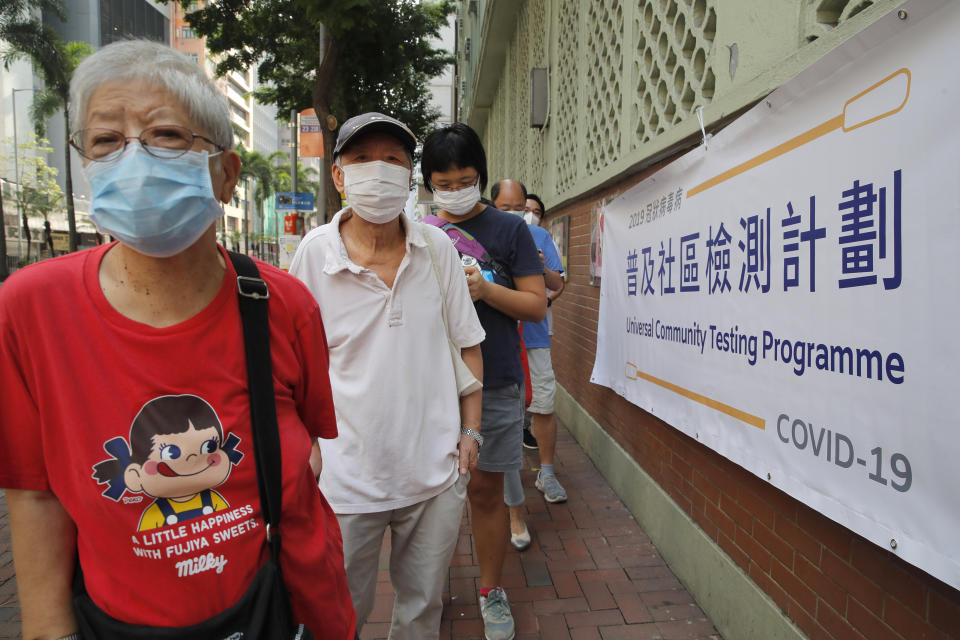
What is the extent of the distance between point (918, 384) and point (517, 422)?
1.63m

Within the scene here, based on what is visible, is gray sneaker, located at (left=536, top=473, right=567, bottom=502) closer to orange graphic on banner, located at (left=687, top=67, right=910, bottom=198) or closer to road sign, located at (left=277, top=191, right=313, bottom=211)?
orange graphic on banner, located at (left=687, top=67, right=910, bottom=198)

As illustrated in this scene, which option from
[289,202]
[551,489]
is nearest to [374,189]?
[551,489]

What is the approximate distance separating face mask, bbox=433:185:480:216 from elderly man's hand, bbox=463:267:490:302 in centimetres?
33

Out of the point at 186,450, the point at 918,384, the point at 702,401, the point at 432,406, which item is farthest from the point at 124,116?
the point at 702,401

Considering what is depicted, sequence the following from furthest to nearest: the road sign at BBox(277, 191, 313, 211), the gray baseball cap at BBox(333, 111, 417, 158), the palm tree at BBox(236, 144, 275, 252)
Result: the palm tree at BBox(236, 144, 275, 252)
the road sign at BBox(277, 191, 313, 211)
the gray baseball cap at BBox(333, 111, 417, 158)

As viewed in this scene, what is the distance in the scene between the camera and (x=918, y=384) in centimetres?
149

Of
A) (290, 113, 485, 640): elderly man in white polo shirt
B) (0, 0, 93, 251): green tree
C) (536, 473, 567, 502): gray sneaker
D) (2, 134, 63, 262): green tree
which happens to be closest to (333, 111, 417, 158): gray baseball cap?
(290, 113, 485, 640): elderly man in white polo shirt

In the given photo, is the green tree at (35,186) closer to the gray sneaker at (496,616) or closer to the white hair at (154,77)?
the gray sneaker at (496,616)

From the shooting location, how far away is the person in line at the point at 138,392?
116cm

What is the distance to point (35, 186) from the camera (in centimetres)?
Result: 3675

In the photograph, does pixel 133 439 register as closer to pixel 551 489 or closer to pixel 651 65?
pixel 551 489

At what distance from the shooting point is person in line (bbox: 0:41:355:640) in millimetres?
1155

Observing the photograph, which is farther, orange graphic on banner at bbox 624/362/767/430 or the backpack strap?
the backpack strap

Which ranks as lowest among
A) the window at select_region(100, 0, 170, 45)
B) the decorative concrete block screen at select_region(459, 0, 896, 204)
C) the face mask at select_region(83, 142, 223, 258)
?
the face mask at select_region(83, 142, 223, 258)
